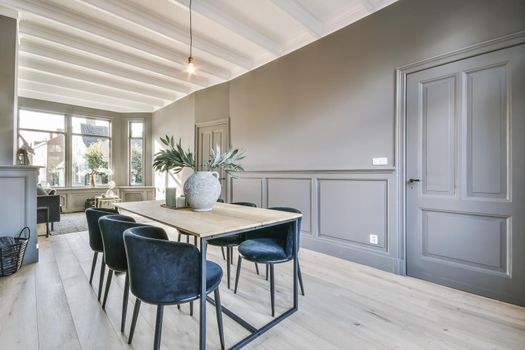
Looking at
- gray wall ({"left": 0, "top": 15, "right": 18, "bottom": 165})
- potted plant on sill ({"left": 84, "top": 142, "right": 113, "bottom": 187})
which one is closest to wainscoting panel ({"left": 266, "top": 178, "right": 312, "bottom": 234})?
gray wall ({"left": 0, "top": 15, "right": 18, "bottom": 165})

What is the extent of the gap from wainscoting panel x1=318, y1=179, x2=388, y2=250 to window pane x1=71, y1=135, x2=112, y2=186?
20.8ft

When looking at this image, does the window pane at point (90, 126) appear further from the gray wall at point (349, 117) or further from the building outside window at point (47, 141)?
the gray wall at point (349, 117)

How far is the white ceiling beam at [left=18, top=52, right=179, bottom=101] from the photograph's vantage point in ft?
13.5

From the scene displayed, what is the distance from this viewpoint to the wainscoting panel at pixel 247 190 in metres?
4.18

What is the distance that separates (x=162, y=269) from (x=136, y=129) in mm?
7260

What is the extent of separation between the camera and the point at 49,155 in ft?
20.6

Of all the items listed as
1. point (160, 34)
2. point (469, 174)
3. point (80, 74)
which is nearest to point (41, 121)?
point (80, 74)

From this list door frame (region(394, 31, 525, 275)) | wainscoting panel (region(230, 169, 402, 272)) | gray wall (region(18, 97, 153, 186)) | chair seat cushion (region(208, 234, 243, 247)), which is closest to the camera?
chair seat cushion (region(208, 234, 243, 247))

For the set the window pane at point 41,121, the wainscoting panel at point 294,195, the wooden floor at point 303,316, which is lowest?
the wooden floor at point 303,316

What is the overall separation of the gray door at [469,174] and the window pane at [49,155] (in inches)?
309

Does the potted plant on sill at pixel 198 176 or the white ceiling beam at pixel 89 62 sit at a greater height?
the white ceiling beam at pixel 89 62

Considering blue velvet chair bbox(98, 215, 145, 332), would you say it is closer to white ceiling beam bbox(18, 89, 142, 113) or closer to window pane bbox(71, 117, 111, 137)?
white ceiling beam bbox(18, 89, 142, 113)

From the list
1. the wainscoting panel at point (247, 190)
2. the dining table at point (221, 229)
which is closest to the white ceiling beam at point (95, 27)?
the wainscoting panel at point (247, 190)

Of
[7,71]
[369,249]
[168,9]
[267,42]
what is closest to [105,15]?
[168,9]
